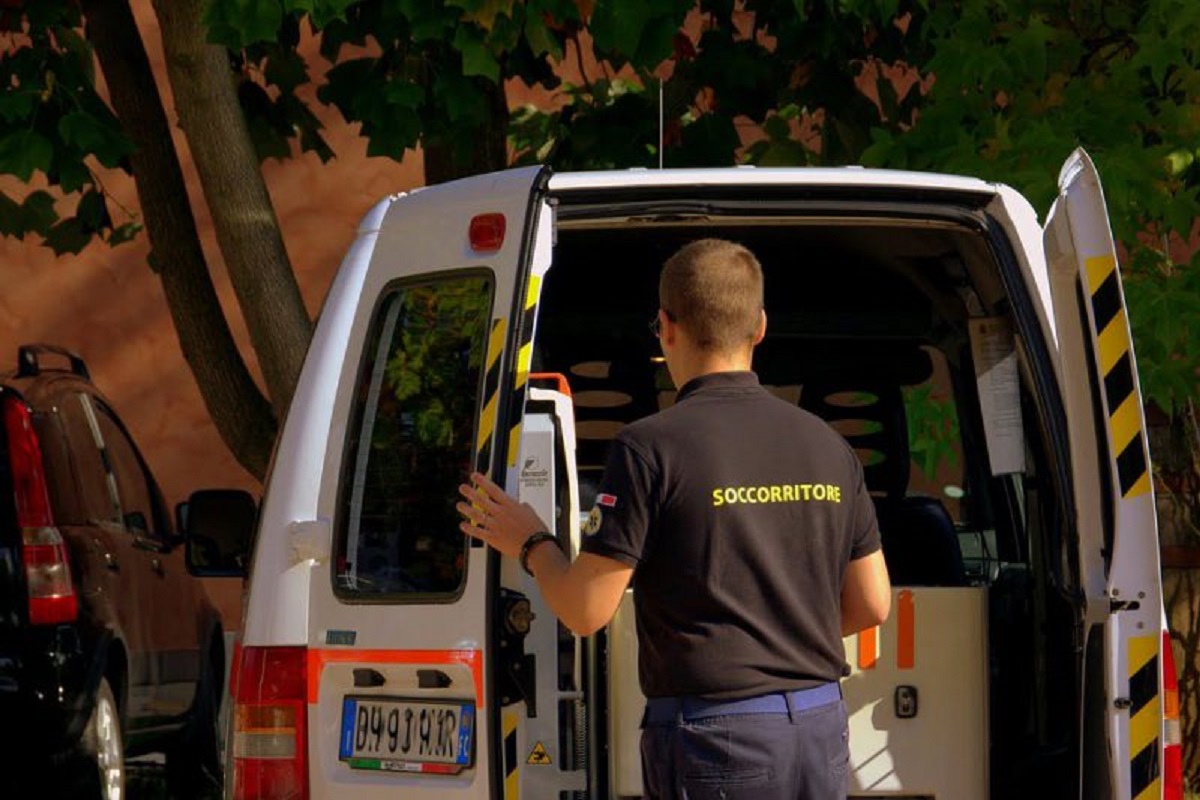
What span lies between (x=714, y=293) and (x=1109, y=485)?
97cm

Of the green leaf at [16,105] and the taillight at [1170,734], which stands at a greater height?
the green leaf at [16,105]

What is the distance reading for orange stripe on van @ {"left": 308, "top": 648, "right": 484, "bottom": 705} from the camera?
4.86m

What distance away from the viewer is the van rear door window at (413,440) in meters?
5.08

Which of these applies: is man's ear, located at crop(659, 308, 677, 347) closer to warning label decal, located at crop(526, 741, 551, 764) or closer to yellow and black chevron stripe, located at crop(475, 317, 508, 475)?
yellow and black chevron stripe, located at crop(475, 317, 508, 475)

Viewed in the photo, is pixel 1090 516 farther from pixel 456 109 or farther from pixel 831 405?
pixel 456 109

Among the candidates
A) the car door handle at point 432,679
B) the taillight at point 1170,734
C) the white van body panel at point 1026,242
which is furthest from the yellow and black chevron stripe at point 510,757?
the white van body panel at point 1026,242

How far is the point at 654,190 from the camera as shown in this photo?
17.5 feet

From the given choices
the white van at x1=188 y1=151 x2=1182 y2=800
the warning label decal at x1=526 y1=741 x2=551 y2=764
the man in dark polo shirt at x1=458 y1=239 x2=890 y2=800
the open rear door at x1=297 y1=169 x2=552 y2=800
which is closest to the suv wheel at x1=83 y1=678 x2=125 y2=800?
the white van at x1=188 y1=151 x2=1182 y2=800

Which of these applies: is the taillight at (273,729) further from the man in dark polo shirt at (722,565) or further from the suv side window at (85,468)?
the suv side window at (85,468)

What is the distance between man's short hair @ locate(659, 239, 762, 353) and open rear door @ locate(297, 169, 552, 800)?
0.49 m

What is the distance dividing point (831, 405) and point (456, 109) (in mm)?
2267

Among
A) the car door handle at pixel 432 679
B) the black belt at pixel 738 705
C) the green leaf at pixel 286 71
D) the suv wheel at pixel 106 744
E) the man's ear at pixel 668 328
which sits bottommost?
the suv wheel at pixel 106 744

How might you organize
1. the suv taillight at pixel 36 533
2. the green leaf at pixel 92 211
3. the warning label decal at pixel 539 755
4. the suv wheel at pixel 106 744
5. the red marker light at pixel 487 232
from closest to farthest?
1. the red marker light at pixel 487 232
2. the warning label decal at pixel 539 755
3. the suv taillight at pixel 36 533
4. the suv wheel at pixel 106 744
5. the green leaf at pixel 92 211

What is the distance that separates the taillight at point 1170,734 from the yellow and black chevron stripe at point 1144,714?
1.3 inches
